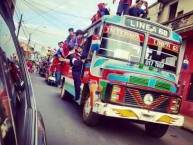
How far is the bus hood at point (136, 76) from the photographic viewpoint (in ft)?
18.5

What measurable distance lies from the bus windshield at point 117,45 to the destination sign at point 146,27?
0.25m

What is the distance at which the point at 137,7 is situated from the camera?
325 inches

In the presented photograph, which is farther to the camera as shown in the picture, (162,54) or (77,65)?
(77,65)

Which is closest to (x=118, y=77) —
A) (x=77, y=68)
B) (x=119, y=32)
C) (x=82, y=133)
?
(x=119, y=32)

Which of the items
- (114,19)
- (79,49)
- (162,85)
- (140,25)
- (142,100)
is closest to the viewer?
(142,100)

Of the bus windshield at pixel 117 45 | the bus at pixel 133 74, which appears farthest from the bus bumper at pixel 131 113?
the bus windshield at pixel 117 45

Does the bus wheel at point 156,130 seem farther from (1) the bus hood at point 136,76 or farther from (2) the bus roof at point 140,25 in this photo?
(2) the bus roof at point 140,25

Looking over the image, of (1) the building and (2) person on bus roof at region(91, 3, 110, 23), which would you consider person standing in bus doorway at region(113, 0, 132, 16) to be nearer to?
(2) person on bus roof at region(91, 3, 110, 23)

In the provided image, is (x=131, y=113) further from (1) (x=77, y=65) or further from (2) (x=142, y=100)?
(1) (x=77, y=65)

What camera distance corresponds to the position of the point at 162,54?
260 inches

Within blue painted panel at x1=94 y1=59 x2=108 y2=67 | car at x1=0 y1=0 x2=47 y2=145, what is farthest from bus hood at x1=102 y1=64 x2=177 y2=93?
car at x1=0 y1=0 x2=47 y2=145

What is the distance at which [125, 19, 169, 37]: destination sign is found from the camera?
251 inches

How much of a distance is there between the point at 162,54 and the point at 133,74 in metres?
1.30

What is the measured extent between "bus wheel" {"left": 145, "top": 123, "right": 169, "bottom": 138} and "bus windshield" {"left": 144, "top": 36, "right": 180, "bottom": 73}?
4.35 feet
